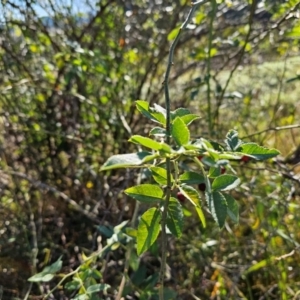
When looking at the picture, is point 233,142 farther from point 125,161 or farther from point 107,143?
point 107,143

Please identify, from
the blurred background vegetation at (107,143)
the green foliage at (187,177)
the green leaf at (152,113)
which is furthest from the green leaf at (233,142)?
the blurred background vegetation at (107,143)

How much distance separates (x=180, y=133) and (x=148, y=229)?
211 millimetres

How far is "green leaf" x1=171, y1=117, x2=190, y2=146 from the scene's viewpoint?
2.49ft

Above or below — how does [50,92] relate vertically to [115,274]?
above

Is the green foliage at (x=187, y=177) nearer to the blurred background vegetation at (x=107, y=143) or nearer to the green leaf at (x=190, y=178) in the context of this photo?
the green leaf at (x=190, y=178)

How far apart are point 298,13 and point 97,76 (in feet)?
2.82

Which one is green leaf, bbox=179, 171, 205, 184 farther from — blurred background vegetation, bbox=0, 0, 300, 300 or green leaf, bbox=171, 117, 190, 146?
blurred background vegetation, bbox=0, 0, 300, 300

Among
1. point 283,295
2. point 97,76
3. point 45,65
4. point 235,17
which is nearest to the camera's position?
point 283,295

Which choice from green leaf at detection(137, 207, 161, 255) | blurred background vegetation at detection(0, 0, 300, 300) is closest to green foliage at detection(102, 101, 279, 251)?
green leaf at detection(137, 207, 161, 255)

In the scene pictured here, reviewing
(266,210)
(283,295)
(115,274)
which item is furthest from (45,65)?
(283,295)

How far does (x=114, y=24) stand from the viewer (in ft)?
7.71

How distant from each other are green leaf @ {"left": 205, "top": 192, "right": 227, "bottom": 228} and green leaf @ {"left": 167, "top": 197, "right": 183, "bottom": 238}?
80 millimetres

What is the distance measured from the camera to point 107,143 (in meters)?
2.24

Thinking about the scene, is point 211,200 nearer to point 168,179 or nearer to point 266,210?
point 168,179
